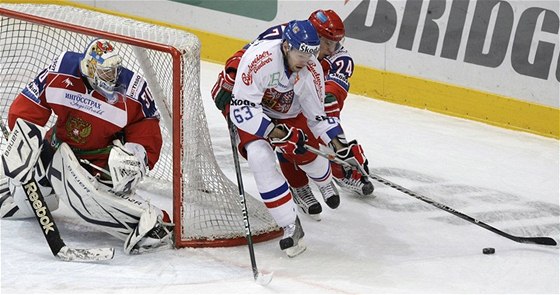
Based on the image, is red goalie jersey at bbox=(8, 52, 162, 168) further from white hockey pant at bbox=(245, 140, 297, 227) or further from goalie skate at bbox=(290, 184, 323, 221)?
goalie skate at bbox=(290, 184, 323, 221)

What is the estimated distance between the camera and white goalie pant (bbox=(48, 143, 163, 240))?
420cm

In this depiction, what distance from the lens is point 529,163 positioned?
19.0 feet

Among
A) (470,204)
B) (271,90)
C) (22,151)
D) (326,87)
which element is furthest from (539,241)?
(22,151)

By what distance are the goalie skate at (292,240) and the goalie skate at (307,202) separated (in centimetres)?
43

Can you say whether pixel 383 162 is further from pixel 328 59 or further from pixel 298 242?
pixel 298 242

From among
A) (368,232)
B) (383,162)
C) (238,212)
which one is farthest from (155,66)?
(383,162)

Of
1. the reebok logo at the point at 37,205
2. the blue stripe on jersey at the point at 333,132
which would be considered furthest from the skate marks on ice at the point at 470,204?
the reebok logo at the point at 37,205

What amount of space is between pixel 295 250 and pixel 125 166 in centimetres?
74

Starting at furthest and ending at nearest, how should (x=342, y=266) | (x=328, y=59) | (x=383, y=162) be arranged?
(x=383, y=162), (x=328, y=59), (x=342, y=266)

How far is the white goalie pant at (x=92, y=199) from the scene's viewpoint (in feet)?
13.8

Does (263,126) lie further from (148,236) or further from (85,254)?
(85,254)

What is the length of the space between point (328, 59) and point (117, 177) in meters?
1.37

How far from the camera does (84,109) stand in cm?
423

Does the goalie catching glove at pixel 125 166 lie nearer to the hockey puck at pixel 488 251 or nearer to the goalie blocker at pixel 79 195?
the goalie blocker at pixel 79 195
